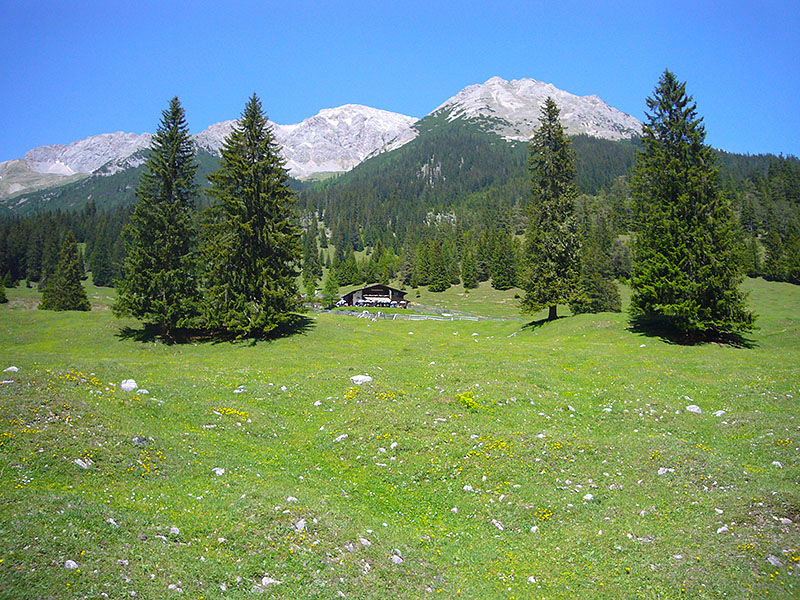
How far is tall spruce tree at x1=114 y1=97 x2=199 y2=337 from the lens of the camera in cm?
3919

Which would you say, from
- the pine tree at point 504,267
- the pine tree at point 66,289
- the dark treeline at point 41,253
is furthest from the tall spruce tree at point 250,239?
the dark treeline at point 41,253

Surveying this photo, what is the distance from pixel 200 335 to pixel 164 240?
924cm

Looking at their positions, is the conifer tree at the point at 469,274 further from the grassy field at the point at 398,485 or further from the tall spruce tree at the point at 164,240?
the grassy field at the point at 398,485

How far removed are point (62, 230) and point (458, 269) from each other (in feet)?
504

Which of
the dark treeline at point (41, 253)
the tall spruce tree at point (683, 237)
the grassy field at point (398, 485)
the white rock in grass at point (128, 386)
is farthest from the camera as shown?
the dark treeline at point (41, 253)

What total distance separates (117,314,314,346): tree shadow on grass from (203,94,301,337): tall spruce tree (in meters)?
0.72

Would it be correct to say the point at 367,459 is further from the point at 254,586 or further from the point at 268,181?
the point at 268,181

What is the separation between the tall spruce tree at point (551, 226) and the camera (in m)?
46.7

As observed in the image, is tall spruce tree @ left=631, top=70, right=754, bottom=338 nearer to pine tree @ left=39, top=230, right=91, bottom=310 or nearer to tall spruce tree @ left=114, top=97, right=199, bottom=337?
tall spruce tree @ left=114, top=97, right=199, bottom=337

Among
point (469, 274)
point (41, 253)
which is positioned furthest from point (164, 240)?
point (41, 253)

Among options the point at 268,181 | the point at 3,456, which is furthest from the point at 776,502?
the point at 268,181

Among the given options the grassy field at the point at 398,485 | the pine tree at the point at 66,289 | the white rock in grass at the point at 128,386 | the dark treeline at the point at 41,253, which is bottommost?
the grassy field at the point at 398,485

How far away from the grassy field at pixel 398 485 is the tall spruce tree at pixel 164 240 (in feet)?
63.7

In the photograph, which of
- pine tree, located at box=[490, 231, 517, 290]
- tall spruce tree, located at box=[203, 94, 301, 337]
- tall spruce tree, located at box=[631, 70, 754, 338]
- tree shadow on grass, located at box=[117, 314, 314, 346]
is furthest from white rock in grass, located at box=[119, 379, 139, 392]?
pine tree, located at box=[490, 231, 517, 290]
